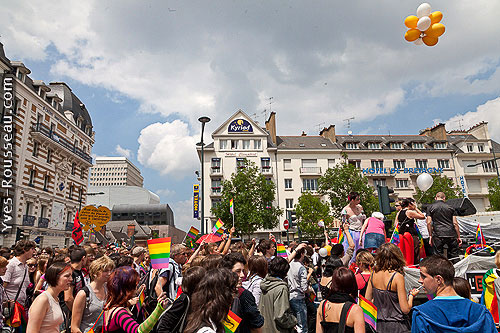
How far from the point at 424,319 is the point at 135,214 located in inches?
3934

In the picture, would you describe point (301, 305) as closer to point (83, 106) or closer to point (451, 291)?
point (451, 291)

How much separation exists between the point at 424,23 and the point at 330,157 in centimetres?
3742

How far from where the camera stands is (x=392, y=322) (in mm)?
3895

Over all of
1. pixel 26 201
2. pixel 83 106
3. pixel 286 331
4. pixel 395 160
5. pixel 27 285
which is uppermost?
pixel 83 106

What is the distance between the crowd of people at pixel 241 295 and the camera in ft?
8.63

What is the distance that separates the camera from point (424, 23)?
7.57m

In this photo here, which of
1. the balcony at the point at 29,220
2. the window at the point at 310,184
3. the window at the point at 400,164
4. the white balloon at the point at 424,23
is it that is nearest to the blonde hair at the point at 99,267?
the white balloon at the point at 424,23

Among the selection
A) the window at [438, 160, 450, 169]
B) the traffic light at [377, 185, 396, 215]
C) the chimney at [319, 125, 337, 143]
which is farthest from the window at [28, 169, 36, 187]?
the window at [438, 160, 450, 169]

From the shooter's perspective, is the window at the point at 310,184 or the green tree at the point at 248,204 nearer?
the green tree at the point at 248,204

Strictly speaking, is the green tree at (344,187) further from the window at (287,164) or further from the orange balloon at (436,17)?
the orange balloon at (436,17)

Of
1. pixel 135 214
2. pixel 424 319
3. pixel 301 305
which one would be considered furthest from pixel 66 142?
pixel 135 214

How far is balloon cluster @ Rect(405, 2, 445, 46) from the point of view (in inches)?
298

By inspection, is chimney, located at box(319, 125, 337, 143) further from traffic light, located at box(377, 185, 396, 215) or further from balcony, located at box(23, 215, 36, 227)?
traffic light, located at box(377, 185, 396, 215)

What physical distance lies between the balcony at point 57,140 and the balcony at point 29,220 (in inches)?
293
